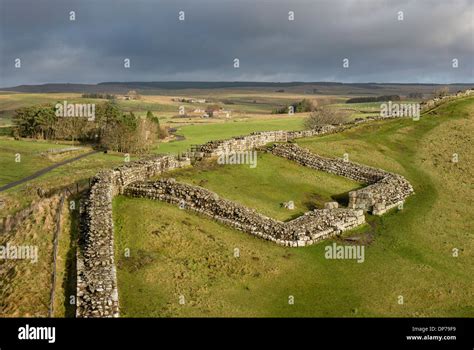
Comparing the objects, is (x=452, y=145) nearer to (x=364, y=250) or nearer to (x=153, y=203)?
(x=364, y=250)

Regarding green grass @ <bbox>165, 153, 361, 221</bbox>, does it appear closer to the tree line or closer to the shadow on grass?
the shadow on grass

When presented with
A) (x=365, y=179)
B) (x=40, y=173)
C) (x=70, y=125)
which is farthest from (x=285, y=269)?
(x=70, y=125)

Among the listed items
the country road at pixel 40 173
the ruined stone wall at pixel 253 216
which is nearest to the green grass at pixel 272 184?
the ruined stone wall at pixel 253 216

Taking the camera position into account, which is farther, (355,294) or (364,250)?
(364,250)

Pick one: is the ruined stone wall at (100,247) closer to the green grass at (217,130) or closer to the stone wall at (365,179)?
the stone wall at (365,179)

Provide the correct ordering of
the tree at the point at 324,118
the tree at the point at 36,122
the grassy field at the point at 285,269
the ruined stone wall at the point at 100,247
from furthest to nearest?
the tree at the point at 36,122 < the tree at the point at 324,118 < the grassy field at the point at 285,269 < the ruined stone wall at the point at 100,247
